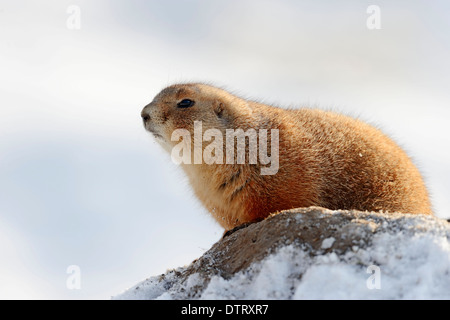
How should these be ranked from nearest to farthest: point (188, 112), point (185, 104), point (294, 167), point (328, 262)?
point (328, 262), point (294, 167), point (188, 112), point (185, 104)

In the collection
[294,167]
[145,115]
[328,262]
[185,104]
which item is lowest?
[328,262]

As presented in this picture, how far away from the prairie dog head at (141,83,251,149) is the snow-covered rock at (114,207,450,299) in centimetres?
209

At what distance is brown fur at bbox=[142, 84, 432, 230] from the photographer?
7234mm

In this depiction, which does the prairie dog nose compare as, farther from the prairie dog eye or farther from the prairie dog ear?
the prairie dog ear

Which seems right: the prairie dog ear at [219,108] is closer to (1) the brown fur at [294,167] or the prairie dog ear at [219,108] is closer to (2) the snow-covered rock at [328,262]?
(1) the brown fur at [294,167]

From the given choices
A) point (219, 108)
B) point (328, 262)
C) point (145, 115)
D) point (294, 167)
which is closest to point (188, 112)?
point (219, 108)

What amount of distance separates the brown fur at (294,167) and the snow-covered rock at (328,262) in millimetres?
1028

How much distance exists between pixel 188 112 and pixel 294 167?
178cm

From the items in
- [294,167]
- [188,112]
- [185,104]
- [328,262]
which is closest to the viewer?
[328,262]

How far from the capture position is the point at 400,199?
7.68 metres

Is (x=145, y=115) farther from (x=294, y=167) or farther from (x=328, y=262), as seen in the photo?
(x=328, y=262)

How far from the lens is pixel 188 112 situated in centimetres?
798
